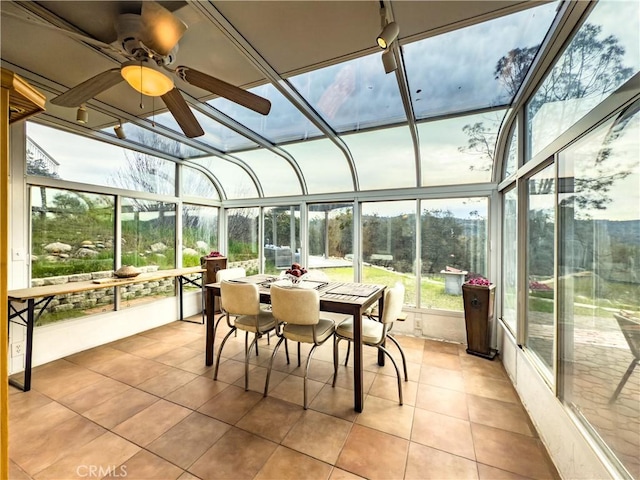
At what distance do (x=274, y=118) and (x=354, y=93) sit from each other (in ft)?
3.41

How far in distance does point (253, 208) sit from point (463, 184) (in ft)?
12.5

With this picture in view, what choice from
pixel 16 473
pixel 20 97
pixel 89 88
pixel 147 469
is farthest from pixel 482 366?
pixel 89 88

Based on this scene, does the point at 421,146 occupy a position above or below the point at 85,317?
above

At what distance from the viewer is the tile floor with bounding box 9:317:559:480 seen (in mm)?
1702

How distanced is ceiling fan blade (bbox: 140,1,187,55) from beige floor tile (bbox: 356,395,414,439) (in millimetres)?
2945

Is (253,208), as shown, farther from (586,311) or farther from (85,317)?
(586,311)


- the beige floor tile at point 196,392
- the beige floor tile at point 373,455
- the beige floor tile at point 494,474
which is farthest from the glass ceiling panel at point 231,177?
the beige floor tile at point 494,474

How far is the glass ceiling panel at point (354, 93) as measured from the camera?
2320 mm

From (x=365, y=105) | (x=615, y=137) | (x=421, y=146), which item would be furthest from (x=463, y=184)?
(x=615, y=137)

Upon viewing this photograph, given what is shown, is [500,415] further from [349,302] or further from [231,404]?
[231,404]

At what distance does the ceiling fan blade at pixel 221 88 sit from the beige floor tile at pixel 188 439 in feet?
7.93

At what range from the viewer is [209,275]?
479 cm

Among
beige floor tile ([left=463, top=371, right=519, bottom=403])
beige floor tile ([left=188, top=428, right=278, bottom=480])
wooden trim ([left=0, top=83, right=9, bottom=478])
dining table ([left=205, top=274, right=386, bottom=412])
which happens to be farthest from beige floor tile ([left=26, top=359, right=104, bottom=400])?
beige floor tile ([left=463, top=371, right=519, bottom=403])

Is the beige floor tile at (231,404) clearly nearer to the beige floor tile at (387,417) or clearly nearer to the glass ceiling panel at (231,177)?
the beige floor tile at (387,417)
